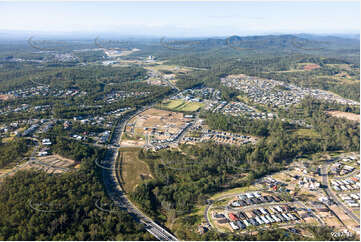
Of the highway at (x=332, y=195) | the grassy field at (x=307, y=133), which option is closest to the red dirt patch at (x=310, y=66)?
the grassy field at (x=307, y=133)

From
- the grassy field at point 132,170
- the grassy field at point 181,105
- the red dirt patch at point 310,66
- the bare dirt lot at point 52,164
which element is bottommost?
the grassy field at point 132,170

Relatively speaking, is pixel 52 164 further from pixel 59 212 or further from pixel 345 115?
pixel 345 115

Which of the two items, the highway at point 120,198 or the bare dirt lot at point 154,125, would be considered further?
the bare dirt lot at point 154,125

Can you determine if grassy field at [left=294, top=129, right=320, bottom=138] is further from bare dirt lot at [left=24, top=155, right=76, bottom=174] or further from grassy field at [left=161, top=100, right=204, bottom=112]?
bare dirt lot at [left=24, top=155, right=76, bottom=174]

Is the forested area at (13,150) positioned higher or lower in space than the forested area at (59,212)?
higher

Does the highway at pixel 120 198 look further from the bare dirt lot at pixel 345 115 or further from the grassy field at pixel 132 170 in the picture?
the bare dirt lot at pixel 345 115

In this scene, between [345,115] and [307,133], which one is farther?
[345,115]

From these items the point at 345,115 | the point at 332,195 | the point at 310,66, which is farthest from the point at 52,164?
the point at 310,66

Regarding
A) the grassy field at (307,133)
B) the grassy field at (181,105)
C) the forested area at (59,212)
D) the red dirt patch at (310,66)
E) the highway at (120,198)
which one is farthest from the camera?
the red dirt patch at (310,66)
